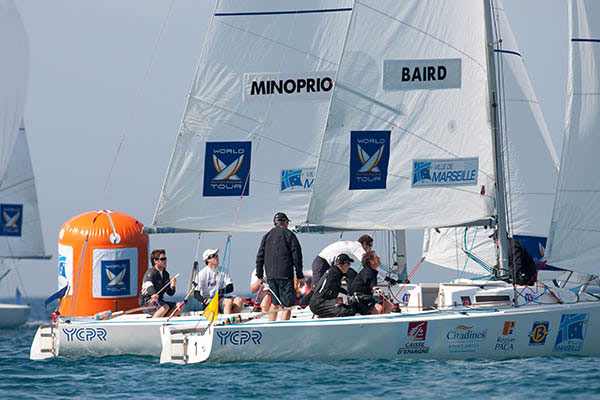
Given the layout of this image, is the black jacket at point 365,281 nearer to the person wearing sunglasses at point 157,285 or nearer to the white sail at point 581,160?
the white sail at point 581,160

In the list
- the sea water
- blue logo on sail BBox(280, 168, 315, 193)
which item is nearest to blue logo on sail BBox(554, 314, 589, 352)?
the sea water

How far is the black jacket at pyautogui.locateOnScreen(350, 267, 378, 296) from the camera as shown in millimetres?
13305

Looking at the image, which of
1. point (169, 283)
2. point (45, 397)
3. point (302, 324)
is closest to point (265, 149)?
point (169, 283)

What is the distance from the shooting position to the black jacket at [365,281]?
1330cm

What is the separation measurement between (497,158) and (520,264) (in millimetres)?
1522

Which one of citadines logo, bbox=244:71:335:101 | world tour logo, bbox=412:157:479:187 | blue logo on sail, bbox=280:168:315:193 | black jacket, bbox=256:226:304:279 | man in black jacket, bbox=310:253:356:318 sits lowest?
man in black jacket, bbox=310:253:356:318

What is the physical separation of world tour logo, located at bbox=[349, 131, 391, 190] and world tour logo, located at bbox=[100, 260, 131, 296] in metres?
4.54

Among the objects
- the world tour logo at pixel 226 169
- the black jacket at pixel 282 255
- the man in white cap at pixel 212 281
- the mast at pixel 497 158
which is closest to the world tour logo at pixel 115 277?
the man in white cap at pixel 212 281

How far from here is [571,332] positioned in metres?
13.1

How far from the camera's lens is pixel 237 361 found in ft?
42.9

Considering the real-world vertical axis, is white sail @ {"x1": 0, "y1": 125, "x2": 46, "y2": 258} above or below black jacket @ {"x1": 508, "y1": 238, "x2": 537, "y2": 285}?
above

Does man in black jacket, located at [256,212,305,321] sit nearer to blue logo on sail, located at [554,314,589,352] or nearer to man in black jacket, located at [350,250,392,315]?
man in black jacket, located at [350,250,392,315]

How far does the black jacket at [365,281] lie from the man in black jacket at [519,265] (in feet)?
6.47

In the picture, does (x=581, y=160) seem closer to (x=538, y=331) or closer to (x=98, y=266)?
(x=538, y=331)
